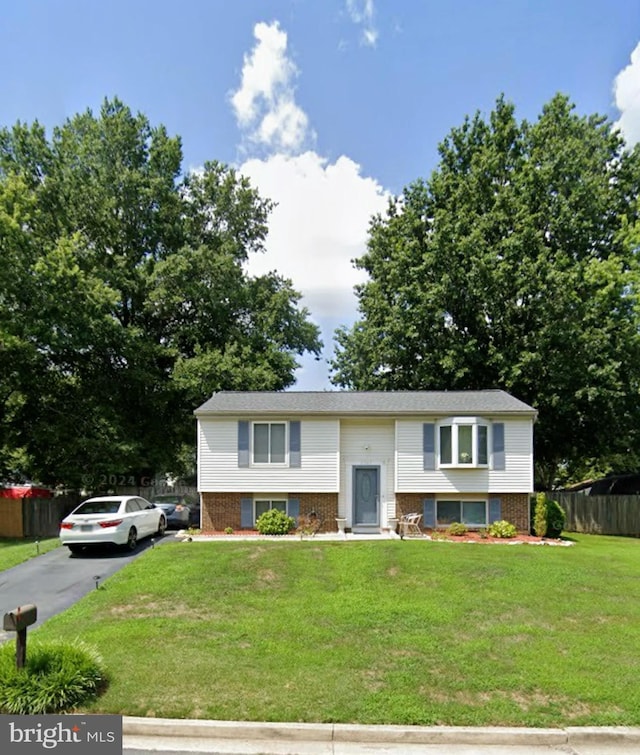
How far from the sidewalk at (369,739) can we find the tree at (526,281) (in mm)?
21301

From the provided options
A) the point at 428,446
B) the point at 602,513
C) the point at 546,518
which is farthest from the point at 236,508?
the point at 602,513

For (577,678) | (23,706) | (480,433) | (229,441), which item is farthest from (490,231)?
(23,706)

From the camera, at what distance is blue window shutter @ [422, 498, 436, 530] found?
1917 centimetres

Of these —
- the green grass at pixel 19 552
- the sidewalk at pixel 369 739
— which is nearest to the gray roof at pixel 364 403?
the green grass at pixel 19 552

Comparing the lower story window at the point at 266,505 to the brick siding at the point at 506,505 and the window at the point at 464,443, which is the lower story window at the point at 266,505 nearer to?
the brick siding at the point at 506,505

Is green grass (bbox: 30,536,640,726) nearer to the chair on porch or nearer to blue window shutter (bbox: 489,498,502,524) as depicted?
the chair on porch

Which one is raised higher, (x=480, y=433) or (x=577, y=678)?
(x=480, y=433)

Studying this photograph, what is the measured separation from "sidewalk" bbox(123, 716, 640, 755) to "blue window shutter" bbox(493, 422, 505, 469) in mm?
13809

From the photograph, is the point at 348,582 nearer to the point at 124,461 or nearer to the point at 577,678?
the point at 577,678

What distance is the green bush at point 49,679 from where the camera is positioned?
5723 millimetres

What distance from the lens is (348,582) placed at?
1126 centimetres

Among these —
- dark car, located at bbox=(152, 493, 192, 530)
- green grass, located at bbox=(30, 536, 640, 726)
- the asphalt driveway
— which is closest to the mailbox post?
green grass, located at bbox=(30, 536, 640, 726)

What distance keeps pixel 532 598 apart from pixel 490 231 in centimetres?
2120

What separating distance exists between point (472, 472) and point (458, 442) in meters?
1.14
